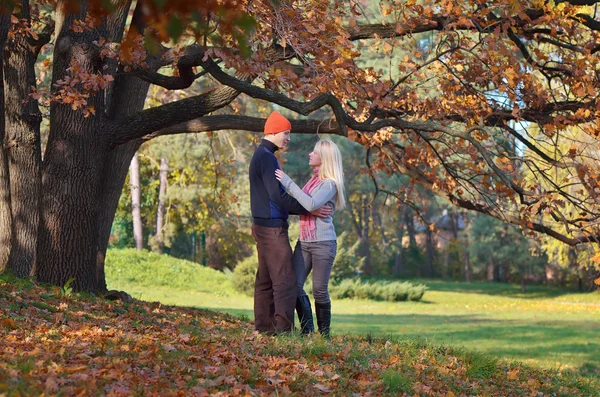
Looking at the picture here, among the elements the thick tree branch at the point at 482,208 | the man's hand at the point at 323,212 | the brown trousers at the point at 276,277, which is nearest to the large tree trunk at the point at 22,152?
the brown trousers at the point at 276,277

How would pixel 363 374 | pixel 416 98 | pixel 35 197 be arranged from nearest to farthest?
pixel 363 374
pixel 35 197
pixel 416 98

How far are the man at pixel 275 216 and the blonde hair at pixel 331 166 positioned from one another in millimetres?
189

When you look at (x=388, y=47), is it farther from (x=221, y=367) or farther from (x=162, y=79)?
(x=221, y=367)

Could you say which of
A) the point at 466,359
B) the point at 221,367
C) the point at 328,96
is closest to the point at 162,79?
the point at 328,96

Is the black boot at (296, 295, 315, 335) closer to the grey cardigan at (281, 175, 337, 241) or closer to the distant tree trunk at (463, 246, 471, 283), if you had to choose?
the grey cardigan at (281, 175, 337, 241)

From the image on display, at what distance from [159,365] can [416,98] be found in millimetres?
6148

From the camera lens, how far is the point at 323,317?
7488 mm

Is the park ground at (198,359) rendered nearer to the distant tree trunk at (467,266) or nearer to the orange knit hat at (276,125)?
the orange knit hat at (276,125)

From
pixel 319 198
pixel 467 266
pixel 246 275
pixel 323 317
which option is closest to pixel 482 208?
pixel 323 317

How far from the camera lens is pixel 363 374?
20.0ft

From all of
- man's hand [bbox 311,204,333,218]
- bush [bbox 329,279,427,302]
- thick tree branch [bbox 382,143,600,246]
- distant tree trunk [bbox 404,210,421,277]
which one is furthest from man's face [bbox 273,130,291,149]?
distant tree trunk [bbox 404,210,421,277]

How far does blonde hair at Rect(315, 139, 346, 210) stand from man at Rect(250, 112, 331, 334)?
19 centimetres

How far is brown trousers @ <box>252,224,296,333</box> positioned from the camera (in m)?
6.87

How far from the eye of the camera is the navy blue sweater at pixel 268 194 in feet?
22.0
